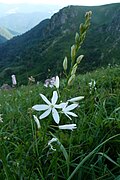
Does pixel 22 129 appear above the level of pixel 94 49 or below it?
above

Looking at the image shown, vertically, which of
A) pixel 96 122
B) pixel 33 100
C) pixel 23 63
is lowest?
pixel 23 63

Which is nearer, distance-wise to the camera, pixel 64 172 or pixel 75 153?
pixel 64 172

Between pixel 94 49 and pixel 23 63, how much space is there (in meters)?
33.2

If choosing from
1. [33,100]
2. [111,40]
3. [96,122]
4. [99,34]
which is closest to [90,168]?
[96,122]

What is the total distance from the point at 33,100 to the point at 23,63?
6698 inches

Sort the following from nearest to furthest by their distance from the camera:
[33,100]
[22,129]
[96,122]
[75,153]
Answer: [75,153] → [96,122] → [22,129] → [33,100]

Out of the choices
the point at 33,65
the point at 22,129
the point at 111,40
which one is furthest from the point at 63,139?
the point at 111,40

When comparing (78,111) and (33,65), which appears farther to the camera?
(33,65)

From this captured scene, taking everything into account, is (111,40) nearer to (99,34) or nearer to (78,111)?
(99,34)

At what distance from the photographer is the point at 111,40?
17575 cm

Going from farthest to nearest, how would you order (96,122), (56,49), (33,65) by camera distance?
1. (56,49)
2. (33,65)
3. (96,122)

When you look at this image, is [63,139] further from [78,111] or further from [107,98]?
[107,98]

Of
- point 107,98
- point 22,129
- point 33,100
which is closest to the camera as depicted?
point 22,129

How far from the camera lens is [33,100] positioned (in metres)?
5.61
